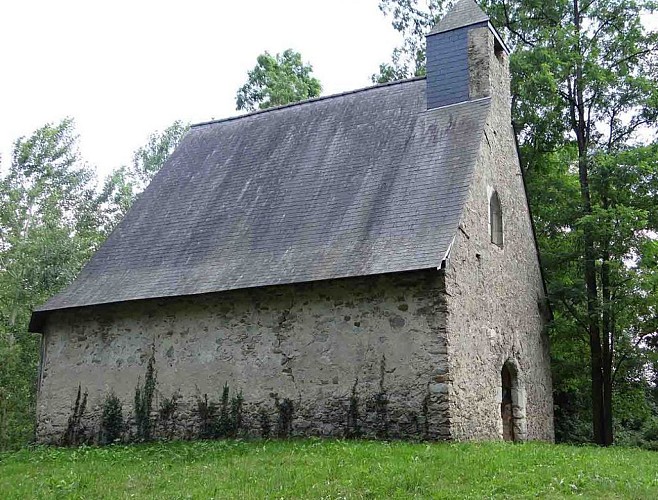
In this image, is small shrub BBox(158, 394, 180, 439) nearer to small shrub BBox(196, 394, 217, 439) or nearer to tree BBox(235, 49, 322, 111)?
small shrub BBox(196, 394, 217, 439)

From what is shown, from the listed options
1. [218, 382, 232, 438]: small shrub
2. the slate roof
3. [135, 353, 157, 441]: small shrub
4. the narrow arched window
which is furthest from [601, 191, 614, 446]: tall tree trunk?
[135, 353, 157, 441]: small shrub

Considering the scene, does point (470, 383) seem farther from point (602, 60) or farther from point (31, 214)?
point (31, 214)

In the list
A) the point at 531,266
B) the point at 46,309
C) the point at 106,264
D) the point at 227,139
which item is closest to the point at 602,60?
the point at 531,266

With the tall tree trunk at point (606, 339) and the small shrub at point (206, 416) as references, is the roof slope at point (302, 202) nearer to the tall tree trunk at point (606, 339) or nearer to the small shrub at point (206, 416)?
the small shrub at point (206, 416)

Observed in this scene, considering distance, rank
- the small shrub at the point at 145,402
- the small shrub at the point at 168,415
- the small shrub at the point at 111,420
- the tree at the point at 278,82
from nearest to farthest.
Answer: the small shrub at the point at 168,415
the small shrub at the point at 145,402
the small shrub at the point at 111,420
the tree at the point at 278,82

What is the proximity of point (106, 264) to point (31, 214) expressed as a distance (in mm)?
14620

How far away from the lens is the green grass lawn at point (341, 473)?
812 centimetres

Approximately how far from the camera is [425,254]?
11766mm

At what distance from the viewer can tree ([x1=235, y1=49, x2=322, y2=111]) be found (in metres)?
30.3

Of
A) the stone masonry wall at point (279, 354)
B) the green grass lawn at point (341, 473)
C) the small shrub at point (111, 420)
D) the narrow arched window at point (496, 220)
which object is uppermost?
the narrow arched window at point (496, 220)

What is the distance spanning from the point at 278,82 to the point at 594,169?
1650 centimetres

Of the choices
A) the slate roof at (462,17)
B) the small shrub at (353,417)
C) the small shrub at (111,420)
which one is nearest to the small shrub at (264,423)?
A: the small shrub at (353,417)

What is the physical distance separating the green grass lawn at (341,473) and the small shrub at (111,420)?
2.36 metres

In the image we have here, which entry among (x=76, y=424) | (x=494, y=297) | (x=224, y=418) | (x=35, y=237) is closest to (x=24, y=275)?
(x=35, y=237)
